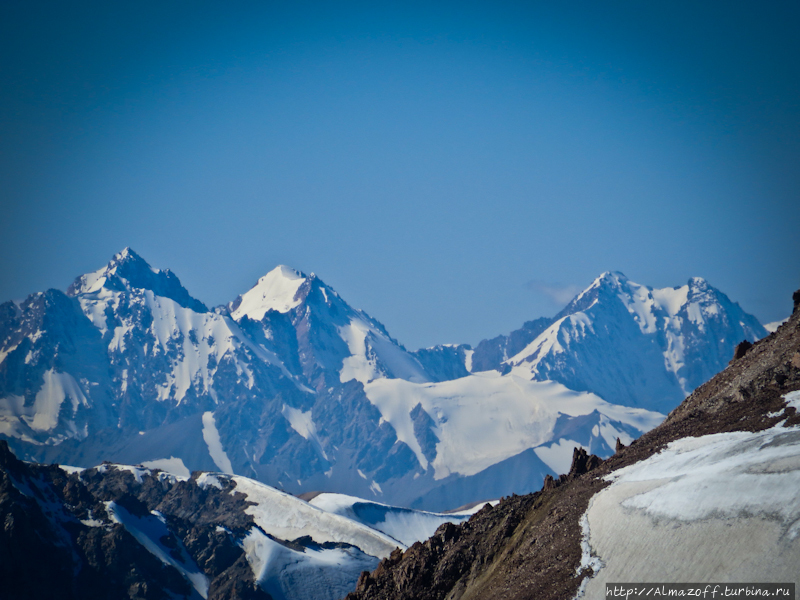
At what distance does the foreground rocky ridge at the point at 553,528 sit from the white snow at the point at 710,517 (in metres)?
1.54

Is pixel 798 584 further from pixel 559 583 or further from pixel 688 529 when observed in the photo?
pixel 559 583

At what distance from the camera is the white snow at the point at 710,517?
231 feet

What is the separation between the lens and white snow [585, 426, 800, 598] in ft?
231

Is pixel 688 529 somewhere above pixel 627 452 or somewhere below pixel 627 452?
below

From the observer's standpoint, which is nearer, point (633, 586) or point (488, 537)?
point (633, 586)

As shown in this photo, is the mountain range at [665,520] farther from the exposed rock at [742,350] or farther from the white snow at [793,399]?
the exposed rock at [742,350]

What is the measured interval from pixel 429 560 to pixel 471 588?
419 inches

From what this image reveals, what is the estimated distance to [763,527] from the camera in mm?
72438

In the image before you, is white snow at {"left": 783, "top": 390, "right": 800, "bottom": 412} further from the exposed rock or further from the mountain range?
the exposed rock

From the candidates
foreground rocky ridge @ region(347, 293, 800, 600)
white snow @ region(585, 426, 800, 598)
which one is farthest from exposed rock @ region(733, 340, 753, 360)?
white snow @ region(585, 426, 800, 598)

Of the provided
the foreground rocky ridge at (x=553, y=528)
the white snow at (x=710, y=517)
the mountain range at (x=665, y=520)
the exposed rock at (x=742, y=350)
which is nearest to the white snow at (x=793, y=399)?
the mountain range at (x=665, y=520)

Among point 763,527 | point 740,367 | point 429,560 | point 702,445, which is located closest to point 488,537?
point 429,560

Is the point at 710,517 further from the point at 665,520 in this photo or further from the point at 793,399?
the point at 793,399

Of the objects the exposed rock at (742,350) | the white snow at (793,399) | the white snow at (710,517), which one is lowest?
the white snow at (710,517)
